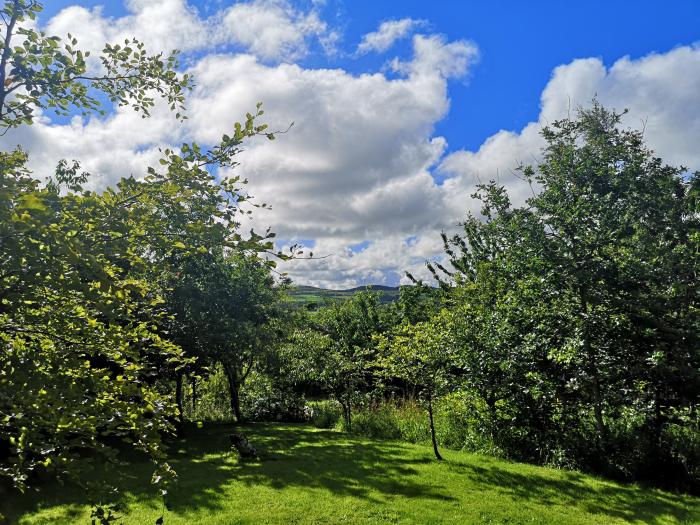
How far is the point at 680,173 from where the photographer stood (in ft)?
55.6

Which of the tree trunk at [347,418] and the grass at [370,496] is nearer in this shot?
the grass at [370,496]

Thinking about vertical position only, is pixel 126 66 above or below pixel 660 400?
above

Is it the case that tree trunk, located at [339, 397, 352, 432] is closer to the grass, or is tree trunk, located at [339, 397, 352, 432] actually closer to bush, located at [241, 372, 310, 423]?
bush, located at [241, 372, 310, 423]

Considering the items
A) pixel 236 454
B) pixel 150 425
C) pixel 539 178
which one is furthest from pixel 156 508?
pixel 539 178

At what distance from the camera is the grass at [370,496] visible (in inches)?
327

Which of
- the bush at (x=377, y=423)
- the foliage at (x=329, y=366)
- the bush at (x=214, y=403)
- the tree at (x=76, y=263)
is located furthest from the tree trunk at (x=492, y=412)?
the bush at (x=214, y=403)

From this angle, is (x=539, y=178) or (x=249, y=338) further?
(x=249, y=338)

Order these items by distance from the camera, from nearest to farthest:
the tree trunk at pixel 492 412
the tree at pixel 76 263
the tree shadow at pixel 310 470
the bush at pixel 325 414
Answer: the tree at pixel 76 263 < the tree shadow at pixel 310 470 < the tree trunk at pixel 492 412 < the bush at pixel 325 414

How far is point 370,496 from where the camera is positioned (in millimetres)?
9453

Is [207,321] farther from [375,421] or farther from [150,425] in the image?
[150,425]

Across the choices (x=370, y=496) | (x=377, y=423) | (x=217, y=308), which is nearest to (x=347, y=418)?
(x=377, y=423)

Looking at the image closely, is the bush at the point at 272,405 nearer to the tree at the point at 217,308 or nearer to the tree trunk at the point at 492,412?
the tree at the point at 217,308

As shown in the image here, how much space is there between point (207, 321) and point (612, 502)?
44.2 feet

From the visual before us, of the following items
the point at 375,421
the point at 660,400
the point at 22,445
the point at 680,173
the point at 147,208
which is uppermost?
the point at 680,173
